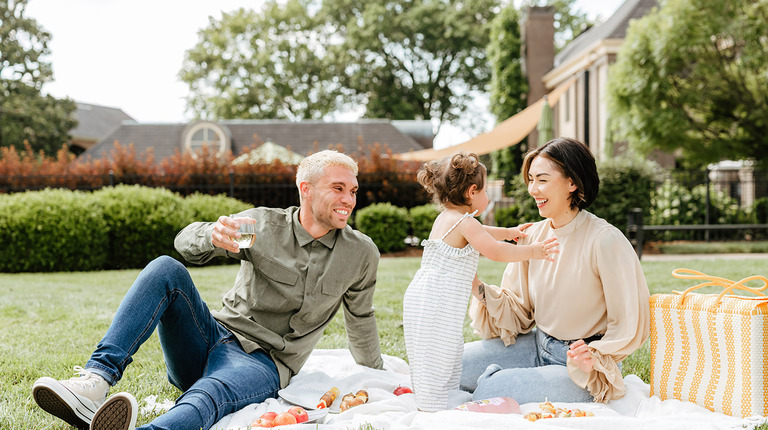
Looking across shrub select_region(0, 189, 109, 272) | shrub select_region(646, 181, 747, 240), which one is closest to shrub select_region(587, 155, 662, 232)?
shrub select_region(646, 181, 747, 240)

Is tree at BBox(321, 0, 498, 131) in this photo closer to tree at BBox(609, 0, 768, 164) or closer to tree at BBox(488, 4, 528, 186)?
tree at BBox(488, 4, 528, 186)

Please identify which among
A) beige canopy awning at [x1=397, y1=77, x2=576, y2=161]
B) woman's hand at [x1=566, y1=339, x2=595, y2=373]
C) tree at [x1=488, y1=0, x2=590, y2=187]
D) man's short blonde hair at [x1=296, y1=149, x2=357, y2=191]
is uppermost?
tree at [x1=488, y1=0, x2=590, y2=187]

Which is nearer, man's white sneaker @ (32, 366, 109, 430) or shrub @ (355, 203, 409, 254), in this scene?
man's white sneaker @ (32, 366, 109, 430)

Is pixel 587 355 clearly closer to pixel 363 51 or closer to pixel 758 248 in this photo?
pixel 758 248

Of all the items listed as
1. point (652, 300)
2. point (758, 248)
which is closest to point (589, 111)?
point (758, 248)

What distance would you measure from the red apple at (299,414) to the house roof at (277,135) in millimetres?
20620

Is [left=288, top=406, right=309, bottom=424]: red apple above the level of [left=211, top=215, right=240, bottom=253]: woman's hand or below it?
below

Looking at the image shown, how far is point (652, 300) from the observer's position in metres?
3.03

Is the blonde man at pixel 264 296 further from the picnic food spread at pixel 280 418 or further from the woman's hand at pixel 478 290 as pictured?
the woman's hand at pixel 478 290

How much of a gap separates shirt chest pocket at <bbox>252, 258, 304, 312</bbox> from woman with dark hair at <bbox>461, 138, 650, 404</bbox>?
3.25 ft

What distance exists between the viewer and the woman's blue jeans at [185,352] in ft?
8.42

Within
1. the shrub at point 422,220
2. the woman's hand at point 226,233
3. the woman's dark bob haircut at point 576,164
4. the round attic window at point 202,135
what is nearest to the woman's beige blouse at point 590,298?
the woman's dark bob haircut at point 576,164

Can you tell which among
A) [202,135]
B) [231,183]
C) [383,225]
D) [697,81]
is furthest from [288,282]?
[202,135]

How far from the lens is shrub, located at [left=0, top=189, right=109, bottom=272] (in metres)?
9.77
